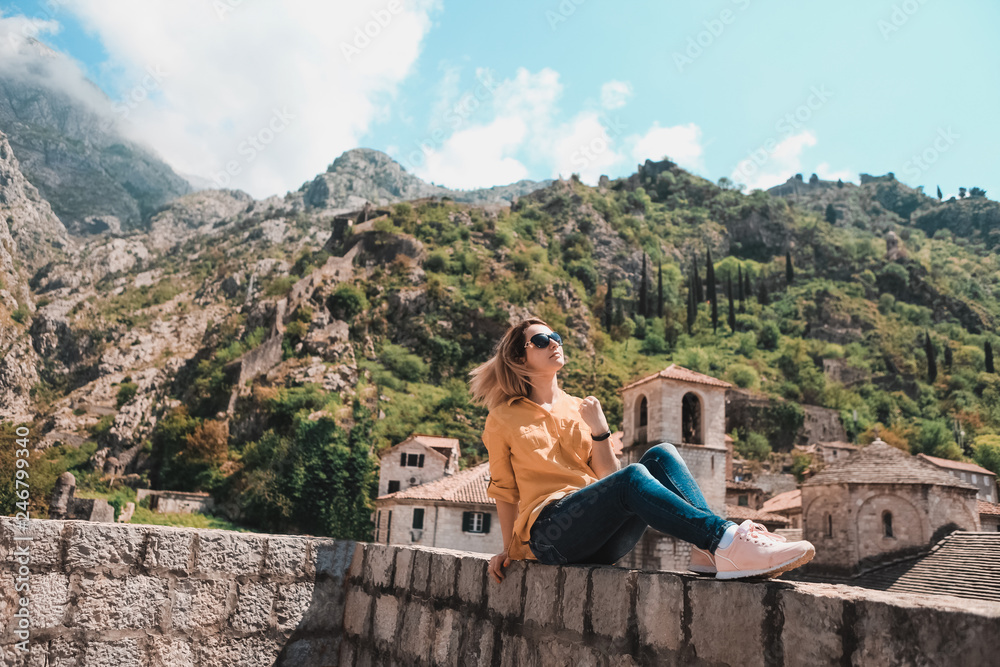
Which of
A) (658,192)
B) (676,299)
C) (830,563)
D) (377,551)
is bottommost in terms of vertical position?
(830,563)

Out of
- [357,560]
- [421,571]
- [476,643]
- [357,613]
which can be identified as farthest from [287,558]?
[476,643]

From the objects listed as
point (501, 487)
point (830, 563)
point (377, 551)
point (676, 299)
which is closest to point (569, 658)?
point (501, 487)

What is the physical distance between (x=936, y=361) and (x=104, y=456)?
2831 inches

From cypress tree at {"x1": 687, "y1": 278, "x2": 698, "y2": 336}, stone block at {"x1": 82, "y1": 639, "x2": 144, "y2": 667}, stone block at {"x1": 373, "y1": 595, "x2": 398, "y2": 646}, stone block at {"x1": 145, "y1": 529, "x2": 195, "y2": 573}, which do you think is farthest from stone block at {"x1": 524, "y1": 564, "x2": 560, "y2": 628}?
cypress tree at {"x1": 687, "y1": 278, "x2": 698, "y2": 336}

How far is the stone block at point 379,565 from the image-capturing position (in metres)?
3.36

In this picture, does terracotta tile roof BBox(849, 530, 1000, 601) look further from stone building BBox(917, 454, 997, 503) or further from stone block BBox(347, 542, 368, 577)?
stone building BBox(917, 454, 997, 503)

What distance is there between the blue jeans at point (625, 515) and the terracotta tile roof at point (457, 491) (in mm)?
23162

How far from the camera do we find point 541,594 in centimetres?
241

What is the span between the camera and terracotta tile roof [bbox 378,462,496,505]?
84.0 feet

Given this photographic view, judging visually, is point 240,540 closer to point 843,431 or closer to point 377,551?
point 377,551

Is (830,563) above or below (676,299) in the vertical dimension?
below

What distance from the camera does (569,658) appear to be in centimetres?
223

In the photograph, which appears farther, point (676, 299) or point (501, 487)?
point (676, 299)

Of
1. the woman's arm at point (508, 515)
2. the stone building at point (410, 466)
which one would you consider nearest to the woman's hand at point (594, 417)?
the woman's arm at point (508, 515)
